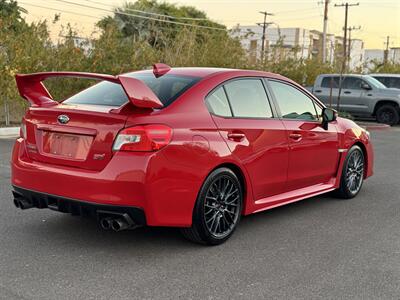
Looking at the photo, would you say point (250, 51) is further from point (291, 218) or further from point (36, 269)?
point (36, 269)

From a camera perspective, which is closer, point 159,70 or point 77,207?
point 77,207

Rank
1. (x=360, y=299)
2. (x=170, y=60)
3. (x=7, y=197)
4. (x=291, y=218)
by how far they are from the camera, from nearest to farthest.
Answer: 1. (x=360, y=299)
2. (x=291, y=218)
3. (x=7, y=197)
4. (x=170, y=60)

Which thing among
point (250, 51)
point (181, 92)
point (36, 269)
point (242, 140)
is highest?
point (250, 51)

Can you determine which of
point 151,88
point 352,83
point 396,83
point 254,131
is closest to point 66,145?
point 151,88

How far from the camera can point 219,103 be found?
15.5 ft

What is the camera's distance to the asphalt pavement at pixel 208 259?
364 cm

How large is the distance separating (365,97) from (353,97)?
427 mm

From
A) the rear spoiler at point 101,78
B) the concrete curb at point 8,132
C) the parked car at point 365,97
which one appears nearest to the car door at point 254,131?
the rear spoiler at point 101,78

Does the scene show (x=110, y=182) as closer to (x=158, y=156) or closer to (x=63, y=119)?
(x=158, y=156)

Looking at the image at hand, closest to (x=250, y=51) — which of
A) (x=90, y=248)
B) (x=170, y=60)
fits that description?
(x=170, y=60)

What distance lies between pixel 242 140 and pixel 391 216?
2271 mm

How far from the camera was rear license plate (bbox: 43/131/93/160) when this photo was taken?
13.6 feet

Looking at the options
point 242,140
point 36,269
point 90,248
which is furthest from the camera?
point 242,140

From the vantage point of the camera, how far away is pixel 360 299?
11.8 ft
